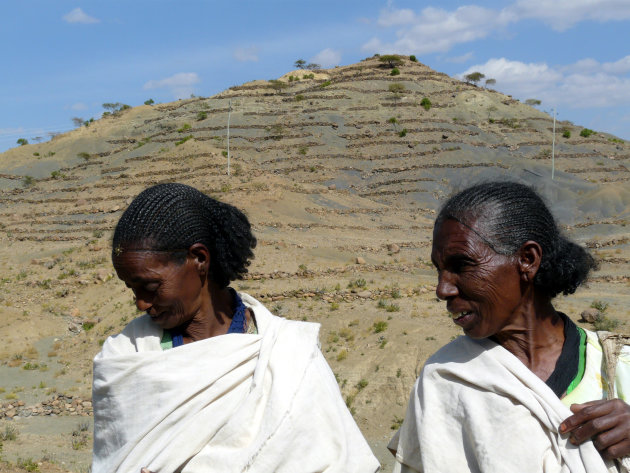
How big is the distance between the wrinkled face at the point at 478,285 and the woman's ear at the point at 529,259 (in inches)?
1.0

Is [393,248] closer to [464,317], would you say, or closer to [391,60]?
[464,317]

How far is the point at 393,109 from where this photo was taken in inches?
2180

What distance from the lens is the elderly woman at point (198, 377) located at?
2.37 meters

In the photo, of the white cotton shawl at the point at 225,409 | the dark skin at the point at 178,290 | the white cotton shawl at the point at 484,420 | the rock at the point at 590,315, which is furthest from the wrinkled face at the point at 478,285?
the rock at the point at 590,315

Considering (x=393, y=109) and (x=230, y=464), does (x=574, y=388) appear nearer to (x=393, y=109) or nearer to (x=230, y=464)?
(x=230, y=464)

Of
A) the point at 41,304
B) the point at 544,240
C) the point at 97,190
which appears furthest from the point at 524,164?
the point at 544,240

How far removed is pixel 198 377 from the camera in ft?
8.09

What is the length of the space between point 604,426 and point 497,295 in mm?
532

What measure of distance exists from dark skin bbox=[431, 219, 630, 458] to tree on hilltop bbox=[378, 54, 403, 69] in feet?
232

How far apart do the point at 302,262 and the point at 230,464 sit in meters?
17.1

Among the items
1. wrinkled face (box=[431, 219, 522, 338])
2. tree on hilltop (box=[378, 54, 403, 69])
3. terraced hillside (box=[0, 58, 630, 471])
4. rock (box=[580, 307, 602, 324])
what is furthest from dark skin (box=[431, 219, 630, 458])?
tree on hilltop (box=[378, 54, 403, 69])

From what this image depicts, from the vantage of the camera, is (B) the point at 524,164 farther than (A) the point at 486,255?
Yes

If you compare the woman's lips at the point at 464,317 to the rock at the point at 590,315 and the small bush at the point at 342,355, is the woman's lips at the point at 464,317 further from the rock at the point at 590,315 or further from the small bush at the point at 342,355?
the rock at the point at 590,315

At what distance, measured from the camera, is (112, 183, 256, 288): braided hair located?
258cm
